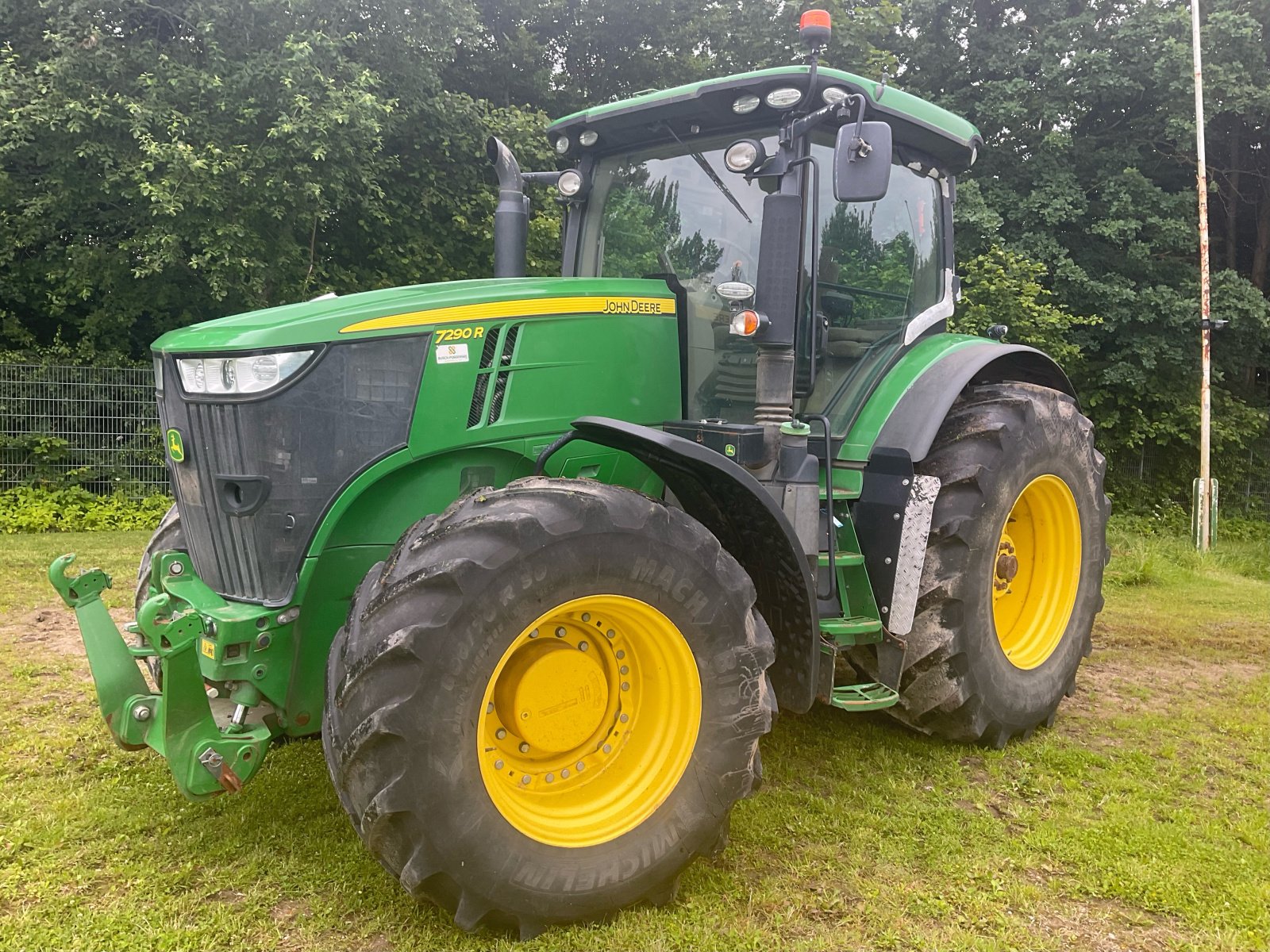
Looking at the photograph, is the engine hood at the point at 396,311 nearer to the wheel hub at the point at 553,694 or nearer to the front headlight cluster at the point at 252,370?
the front headlight cluster at the point at 252,370

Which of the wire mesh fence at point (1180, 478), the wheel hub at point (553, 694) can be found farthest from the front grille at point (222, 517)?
the wire mesh fence at point (1180, 478)

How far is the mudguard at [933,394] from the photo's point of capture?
3699 mm

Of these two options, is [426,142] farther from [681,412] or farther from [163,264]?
[681,412]

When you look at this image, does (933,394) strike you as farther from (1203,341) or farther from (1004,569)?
(1203,341)

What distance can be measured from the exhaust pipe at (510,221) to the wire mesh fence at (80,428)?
26.8ft

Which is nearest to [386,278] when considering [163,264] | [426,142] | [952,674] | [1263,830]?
[426,142]

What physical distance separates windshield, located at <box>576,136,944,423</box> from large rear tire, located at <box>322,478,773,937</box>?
107 cm

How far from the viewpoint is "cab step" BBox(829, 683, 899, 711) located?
340cm

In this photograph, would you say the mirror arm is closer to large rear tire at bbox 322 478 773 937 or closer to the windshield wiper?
the windshield wiper

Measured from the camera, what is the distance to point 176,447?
3.05 metres

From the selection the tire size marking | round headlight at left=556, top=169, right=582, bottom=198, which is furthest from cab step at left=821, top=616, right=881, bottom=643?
round headlight at left=556, top=169, right=582, bottom=198

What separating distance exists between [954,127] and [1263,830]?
302cm

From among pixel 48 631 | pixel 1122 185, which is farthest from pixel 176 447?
pixel 1122 185

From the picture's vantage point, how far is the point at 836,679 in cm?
414
